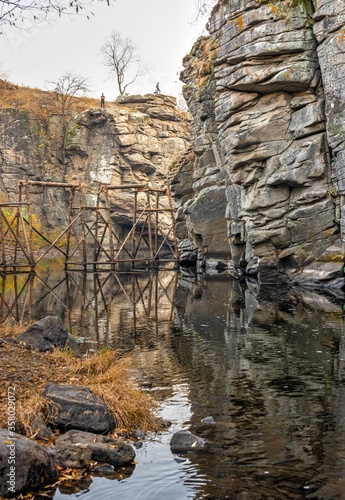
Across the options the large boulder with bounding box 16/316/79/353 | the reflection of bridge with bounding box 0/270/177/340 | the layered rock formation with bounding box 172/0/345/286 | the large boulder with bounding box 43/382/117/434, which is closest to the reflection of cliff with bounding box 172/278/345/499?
the large boulder with bounding box 43/382/117/434

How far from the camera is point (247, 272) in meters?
27.1

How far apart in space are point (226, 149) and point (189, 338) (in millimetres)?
15554

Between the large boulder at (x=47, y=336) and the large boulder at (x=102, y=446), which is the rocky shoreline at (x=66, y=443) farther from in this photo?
the large boulder at (x=47, y=336)

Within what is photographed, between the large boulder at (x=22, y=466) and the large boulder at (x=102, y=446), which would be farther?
the large boulder at (x=102, y=446)

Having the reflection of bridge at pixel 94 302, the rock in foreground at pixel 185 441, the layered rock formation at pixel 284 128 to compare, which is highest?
the layered rock formation at pixel 284 128

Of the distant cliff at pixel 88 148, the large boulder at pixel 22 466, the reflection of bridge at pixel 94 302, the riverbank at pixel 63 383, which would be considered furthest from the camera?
the distant cliff at pixel 88 148

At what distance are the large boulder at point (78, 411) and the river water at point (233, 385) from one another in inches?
18.7

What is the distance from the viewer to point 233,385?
26.4 ft

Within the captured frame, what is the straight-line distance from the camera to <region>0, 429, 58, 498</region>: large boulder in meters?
4.44

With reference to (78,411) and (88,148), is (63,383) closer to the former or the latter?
(78,411)

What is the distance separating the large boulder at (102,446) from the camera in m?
5.31

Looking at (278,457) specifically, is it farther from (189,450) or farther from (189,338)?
(189,338)

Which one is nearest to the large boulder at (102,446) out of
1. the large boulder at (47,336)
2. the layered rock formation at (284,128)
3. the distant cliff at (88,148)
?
the large boulder at (47,336)

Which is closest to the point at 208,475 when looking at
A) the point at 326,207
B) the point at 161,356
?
the point at 161,356
